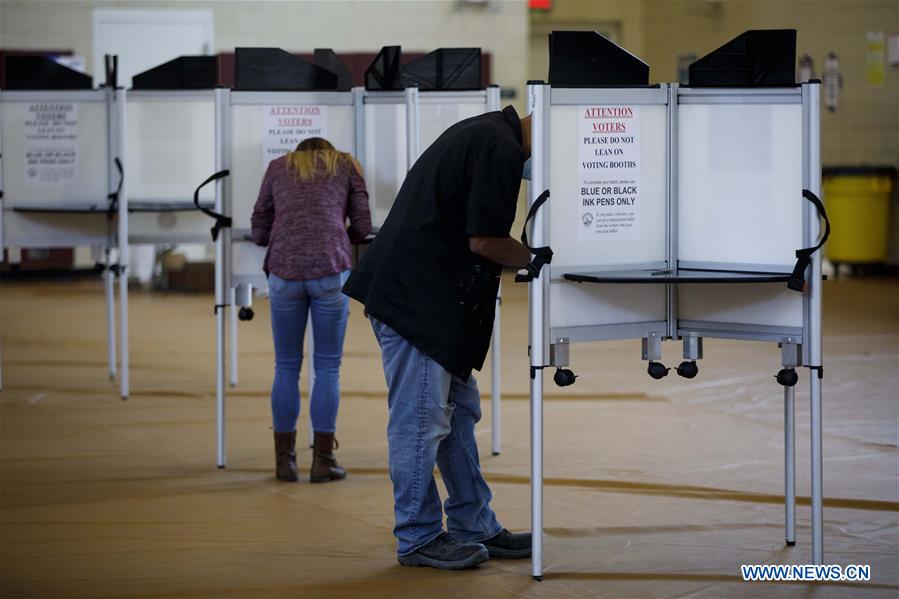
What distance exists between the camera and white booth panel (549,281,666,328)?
3596mm

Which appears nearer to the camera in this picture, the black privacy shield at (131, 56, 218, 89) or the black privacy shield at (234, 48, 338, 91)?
the black privacy shield at (234, 48, 338, 91)

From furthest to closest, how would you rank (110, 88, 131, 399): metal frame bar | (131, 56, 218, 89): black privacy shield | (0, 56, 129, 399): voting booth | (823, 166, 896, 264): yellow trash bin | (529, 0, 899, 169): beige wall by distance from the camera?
(529, 0, 899, 169): beige wall
(823, 166, 896, 264): yellow trash bin
(0, 56, 129, 399): voting booth
(131, 56, 218, 89): black privacy shield
(110, 88, 131, 399): metal frame bar

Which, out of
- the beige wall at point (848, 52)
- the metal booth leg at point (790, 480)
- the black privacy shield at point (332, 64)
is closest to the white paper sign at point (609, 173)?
the metal booth leg at point (790, 480)

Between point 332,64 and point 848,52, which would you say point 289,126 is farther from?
point 848,52

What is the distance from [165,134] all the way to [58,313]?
165 inches

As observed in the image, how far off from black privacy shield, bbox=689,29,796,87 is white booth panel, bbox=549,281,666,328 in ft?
2.11

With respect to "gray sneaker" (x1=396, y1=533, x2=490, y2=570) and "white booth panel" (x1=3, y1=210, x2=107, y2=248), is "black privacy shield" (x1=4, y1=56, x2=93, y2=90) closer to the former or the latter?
"white booth panel" (x1=3, y1=210, x2=107, y2=248)

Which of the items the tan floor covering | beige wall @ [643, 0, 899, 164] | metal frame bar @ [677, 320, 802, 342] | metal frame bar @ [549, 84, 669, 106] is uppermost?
beige wall @ [643, 0, 899, 164]

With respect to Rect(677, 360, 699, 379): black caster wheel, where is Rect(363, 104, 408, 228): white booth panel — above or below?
above

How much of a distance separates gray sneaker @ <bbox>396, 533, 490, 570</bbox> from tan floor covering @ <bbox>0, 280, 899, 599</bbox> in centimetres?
3

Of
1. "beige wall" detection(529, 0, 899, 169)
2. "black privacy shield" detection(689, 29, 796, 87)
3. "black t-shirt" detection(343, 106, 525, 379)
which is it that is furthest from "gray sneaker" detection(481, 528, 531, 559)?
"beige wall" detection(529, 0, 899, 169)

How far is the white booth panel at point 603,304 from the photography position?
360cm

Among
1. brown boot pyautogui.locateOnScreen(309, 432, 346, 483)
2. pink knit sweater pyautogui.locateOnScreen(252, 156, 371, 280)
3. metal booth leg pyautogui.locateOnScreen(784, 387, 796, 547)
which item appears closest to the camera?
metal booth leg pyautogui.locateOnScreen(784, 387, 796, 547)

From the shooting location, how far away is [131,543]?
399 cm
